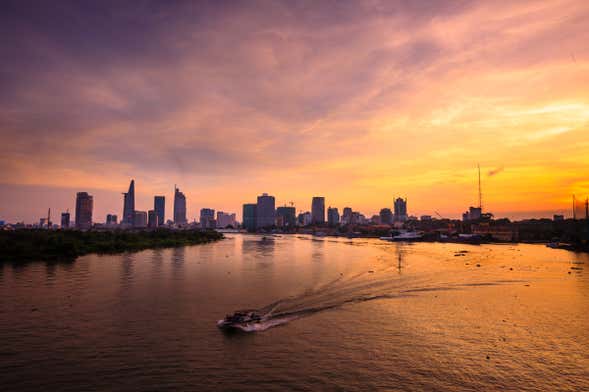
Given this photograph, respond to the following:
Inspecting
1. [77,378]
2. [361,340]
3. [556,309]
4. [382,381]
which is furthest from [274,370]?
[556,309]

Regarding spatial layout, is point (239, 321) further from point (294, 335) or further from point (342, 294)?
point (342, 294)

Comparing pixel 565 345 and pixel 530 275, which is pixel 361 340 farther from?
pixel 530 275

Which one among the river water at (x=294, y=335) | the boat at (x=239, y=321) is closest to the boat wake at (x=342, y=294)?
the boat at (x=239, y=321)

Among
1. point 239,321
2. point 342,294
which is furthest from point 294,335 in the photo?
point 342,294

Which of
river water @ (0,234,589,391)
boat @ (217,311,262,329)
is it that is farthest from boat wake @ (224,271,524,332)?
river water @ (0,234,589,391)

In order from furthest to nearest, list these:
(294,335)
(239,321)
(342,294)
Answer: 1. (342,294)
2. (239,321)
3. (294,335)

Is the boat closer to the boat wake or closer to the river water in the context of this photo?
the boat wake
